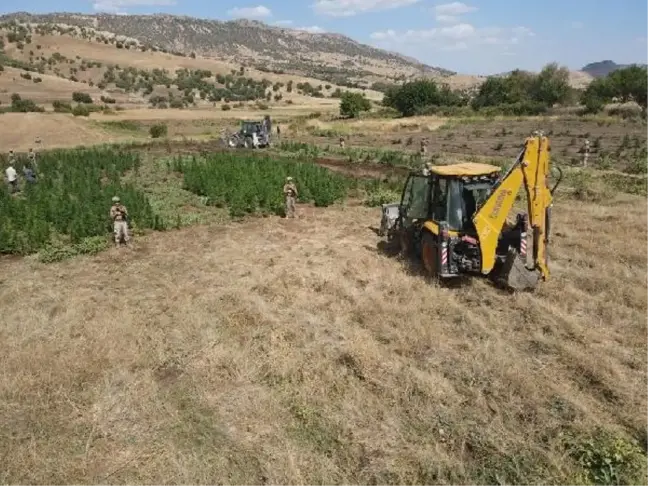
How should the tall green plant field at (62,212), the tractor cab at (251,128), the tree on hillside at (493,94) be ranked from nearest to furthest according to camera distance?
1. the tall green plant field at (62,212)
2. the tractor cab at (251,128)
3. the tree on hillside at (493,94)

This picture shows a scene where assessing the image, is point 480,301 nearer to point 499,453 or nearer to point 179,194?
point 499,453

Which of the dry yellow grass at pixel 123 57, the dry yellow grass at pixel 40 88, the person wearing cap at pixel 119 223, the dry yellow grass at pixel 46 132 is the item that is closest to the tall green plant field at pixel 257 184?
the person wearing cap at pixel 119 223

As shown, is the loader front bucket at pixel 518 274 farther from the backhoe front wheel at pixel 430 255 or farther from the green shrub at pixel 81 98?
the green shrub at pixel 81 98

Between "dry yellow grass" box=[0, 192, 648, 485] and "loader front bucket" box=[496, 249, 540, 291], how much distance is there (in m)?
0.25

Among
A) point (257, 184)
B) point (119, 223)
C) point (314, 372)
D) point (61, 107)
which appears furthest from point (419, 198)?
point (61, 107)

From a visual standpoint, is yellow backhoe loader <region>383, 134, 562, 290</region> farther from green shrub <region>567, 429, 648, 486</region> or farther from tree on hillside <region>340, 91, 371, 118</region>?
tree on hillside <region>340, 91, 371, 118</region>

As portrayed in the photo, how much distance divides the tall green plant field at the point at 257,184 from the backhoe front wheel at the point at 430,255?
26.9ft

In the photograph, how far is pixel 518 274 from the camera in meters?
9.80

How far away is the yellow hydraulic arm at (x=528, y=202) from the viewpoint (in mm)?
9141

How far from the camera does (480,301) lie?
9797 millimetres

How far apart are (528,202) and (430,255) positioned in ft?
7.13

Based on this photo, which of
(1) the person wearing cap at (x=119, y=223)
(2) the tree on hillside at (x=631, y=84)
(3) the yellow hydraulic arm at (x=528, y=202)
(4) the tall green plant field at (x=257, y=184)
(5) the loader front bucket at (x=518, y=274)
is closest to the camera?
(3) the yellow hydraulic arm at (x=528, y=202)

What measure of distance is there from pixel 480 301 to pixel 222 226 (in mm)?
9294

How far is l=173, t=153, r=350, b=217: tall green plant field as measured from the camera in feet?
61.1
